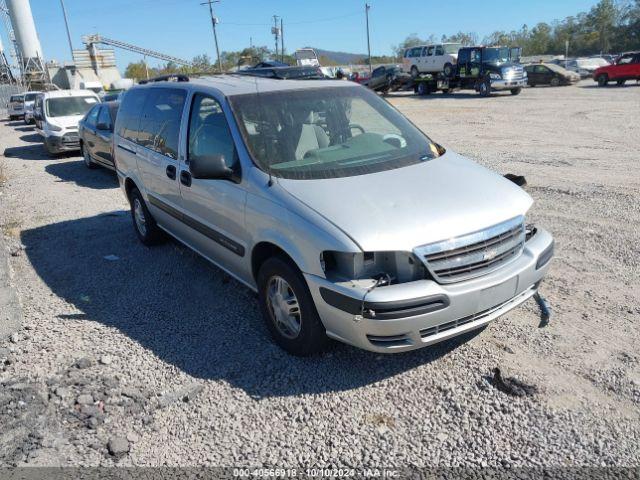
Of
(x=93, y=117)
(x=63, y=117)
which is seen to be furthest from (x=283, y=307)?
(x=63, y=117)

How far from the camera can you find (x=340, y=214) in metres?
3.24

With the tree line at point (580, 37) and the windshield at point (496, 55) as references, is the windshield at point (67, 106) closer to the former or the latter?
the windshield at point (496, 55)

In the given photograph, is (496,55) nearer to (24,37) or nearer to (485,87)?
(485,87)

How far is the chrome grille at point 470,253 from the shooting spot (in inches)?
123

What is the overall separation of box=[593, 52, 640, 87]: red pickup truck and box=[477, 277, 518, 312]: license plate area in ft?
111

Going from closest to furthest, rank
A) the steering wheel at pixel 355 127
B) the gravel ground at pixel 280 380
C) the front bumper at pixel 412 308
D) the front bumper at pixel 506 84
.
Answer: the gravel ground at pixel 280 380 → the front bumper at pixel 412 308 → the steering wheel at pixel 355 127 → the front bumper at pixel 506 84

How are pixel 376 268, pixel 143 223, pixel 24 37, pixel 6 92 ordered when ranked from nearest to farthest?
1. pixel 376 268
2. pixel 143 223
3. pixel 6 92
4. pixel 24 37

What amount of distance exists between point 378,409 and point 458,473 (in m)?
0.65

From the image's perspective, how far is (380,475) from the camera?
272 cm

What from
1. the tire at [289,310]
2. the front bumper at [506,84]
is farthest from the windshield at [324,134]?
the front bumper at [506,84]

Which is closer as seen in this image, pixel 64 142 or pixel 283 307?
pixel 283 307

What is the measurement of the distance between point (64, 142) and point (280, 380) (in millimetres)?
12753

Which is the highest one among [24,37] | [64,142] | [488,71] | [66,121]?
[24,37]

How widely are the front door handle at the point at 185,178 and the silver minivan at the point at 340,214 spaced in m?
0.02
